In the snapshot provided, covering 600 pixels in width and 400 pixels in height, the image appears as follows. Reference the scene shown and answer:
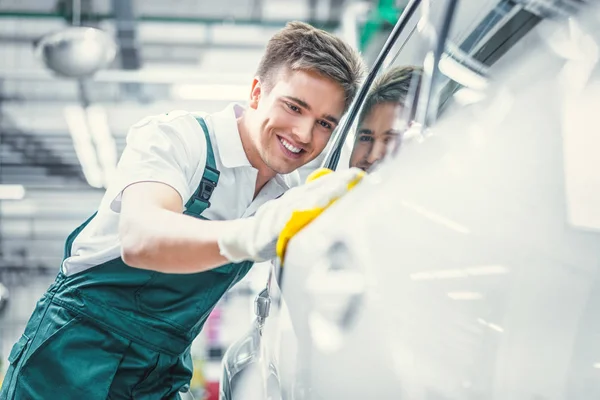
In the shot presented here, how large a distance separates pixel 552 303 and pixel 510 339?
5 cm

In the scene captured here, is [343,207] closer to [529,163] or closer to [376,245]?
[376,245]

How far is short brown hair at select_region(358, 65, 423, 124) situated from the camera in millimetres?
991

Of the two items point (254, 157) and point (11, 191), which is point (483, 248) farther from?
point (11, 191)

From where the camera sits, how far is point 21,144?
27.3 feet

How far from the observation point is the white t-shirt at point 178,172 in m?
1.30

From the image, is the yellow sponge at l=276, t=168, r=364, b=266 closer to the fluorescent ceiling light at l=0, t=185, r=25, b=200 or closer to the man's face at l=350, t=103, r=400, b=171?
the man's face at l=350, t=103, r=400, b=171

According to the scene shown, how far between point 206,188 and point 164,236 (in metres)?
0.44

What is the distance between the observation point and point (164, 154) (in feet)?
4.37

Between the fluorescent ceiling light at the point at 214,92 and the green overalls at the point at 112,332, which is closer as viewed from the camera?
the green overalls at the point at 112,332

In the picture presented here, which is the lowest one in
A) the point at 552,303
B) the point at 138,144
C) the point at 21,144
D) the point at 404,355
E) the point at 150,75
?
the point at 21,144

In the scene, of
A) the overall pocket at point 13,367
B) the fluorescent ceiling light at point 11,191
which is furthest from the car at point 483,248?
the fluorescent ceiling light at point 11,191

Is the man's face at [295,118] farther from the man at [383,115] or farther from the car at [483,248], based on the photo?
the car at [483,248]

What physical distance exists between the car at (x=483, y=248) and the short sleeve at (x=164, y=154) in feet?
1.63

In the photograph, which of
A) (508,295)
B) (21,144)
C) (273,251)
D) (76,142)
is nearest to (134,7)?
(76,142)
